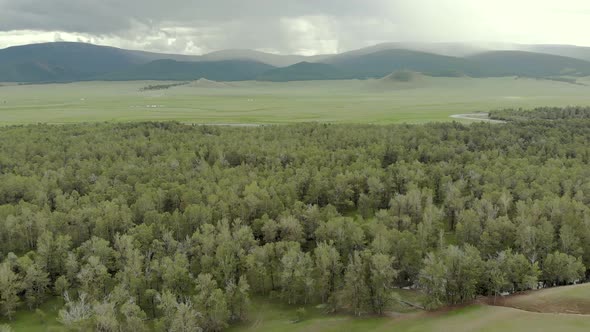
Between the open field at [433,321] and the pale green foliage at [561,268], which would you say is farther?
the pale green foliage at [561,268]

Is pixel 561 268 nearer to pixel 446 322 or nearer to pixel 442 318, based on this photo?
pixel 442 318

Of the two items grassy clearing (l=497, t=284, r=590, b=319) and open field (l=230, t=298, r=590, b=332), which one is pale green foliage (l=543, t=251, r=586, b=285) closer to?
grassy clearing (l=497, t=284, r=590, b=319)

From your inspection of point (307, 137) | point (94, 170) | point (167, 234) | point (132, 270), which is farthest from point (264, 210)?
point (307, 137)

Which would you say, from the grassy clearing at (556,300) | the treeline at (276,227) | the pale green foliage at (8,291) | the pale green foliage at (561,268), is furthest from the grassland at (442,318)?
the pale green foliage at (561,268)

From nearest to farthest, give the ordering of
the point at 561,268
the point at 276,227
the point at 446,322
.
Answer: the point at 446,322, the point at 561,268, the point at 276,227

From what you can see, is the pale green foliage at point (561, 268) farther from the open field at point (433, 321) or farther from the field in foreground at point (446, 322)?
the field in foreground at point (446, 322)

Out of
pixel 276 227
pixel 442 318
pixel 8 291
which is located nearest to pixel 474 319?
pixel 442 318

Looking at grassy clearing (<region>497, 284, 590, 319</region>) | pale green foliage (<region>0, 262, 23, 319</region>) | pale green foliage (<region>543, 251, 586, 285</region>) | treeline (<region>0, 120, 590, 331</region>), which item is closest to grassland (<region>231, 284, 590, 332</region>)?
grassy clearing (<region>497, 284, 590, 319</region>)
